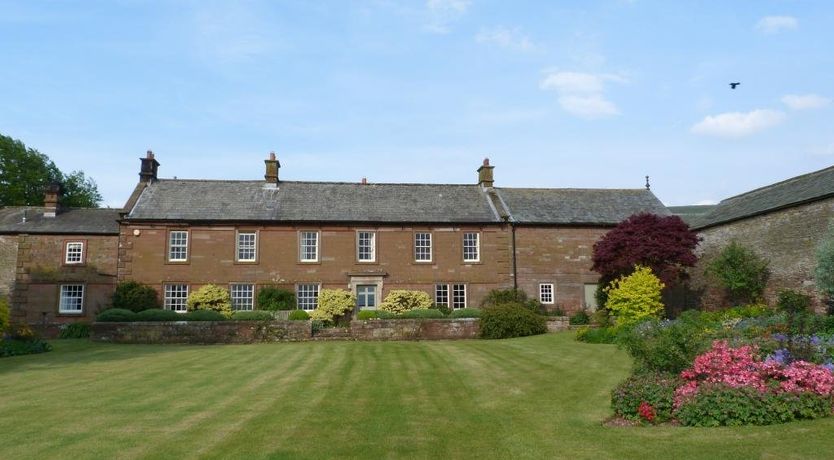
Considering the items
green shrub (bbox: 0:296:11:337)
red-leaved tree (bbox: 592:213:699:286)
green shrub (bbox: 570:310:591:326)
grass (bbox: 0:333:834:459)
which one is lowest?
grass (bbox: 0:333:834:459)

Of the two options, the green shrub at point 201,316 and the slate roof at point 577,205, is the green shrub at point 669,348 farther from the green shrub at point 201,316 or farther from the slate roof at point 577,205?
the slate roof at point 577,205

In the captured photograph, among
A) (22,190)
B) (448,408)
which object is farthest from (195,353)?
(22,190)

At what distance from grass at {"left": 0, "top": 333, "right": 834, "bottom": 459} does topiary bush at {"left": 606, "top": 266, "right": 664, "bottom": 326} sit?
806 centimetres

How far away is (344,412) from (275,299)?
895 inches

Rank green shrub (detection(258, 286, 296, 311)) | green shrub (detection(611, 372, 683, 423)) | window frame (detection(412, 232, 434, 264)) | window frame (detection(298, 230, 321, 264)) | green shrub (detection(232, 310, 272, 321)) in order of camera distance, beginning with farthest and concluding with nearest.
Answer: window frame (detection(412, 232, 434, 264))
window frame (detection(298, 230, 321, 264))
green shrub (detection(258, 286, 296, 311))
green shrub (detection(232, 310, 272, 321))
green shrub (detection(611, 372, 683, 423))

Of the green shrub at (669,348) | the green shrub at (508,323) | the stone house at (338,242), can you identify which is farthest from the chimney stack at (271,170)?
the green shrub at (669,348)

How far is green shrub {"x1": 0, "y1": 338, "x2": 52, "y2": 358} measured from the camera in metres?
21.5

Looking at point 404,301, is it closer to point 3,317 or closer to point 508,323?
point 508,323

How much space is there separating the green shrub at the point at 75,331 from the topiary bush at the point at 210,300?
17.5 feet

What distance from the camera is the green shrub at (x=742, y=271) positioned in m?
29.1

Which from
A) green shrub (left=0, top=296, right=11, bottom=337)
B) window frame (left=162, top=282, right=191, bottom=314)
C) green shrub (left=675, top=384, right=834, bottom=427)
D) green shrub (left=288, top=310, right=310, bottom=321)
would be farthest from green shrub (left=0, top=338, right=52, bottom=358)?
green shrub (left=675, top=384, right=834, bottom=427)

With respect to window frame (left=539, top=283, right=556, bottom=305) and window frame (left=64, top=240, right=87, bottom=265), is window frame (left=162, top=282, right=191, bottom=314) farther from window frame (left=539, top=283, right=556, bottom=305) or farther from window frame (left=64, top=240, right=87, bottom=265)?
window frame (left=539, top=283, right=556, bottom=305)

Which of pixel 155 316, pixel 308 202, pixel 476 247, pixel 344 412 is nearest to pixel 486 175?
pixel 476 247

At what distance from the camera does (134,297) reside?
32.2 m
